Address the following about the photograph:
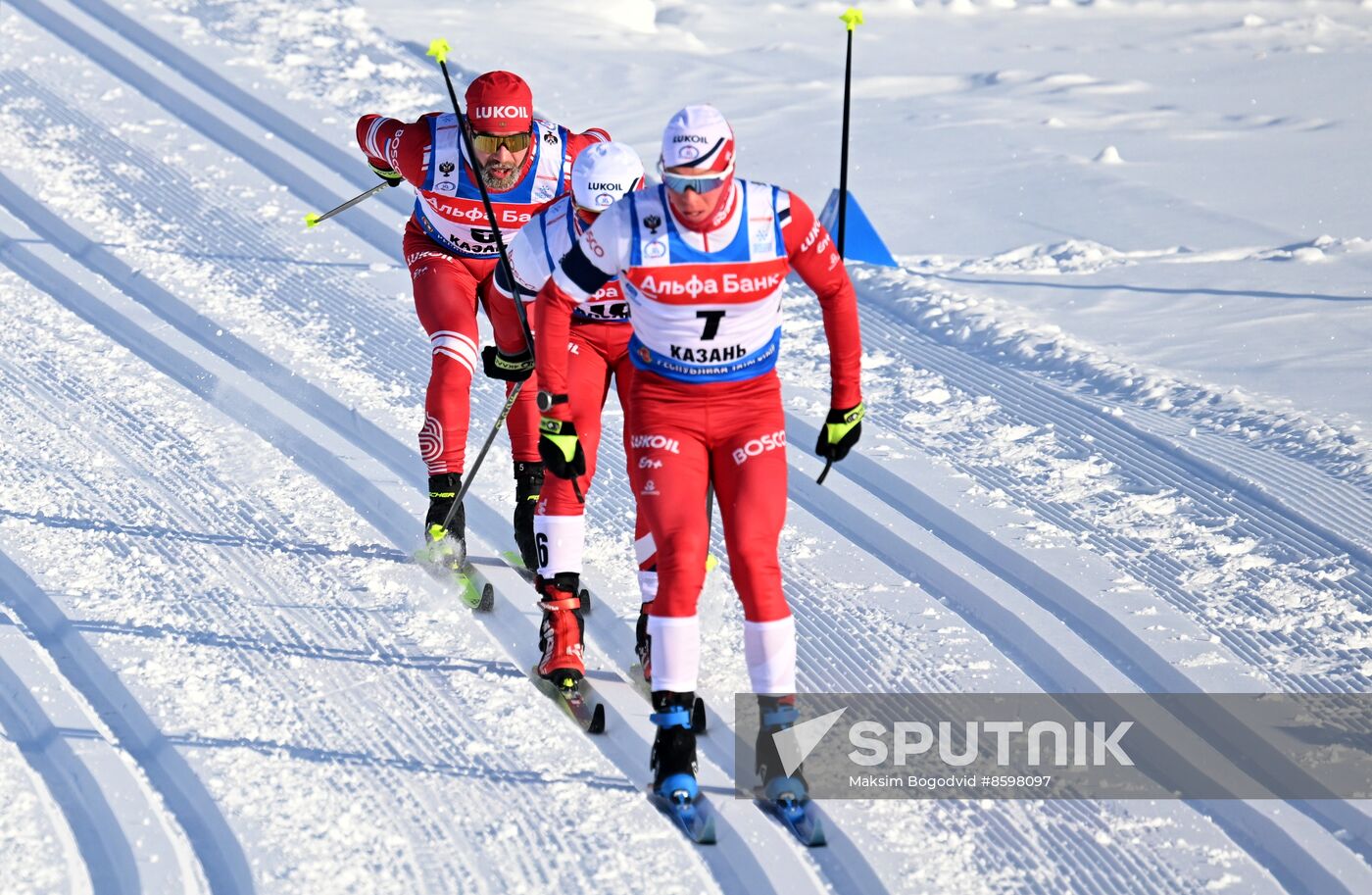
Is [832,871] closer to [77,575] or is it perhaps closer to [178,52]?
[77,575]

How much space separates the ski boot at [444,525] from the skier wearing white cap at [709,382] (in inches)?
65.4

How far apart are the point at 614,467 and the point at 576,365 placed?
1.73m

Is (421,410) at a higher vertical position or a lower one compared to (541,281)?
lower

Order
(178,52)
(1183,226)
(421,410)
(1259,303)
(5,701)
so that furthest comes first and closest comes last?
(178,52) < (1183,226) < (1259,303) < (421,410) < (5,701)

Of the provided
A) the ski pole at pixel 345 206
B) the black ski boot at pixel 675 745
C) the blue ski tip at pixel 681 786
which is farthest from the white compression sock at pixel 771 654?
the ski pole at pixel 345 206

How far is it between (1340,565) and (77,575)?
497cm

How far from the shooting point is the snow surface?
514 cm

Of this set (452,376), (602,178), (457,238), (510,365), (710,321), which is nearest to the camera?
(710,321)

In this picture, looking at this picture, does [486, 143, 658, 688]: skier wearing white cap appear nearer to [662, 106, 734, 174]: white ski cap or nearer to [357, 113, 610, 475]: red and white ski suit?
[357, 113, 610, 475]: red and white ski suit

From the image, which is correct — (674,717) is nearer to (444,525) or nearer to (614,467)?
(444,525)

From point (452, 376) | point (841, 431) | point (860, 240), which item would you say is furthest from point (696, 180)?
point (452, 376)

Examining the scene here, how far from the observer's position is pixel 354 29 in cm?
1288

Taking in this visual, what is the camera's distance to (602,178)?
18.2 ft

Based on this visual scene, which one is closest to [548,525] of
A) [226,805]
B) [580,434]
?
[580,434]
